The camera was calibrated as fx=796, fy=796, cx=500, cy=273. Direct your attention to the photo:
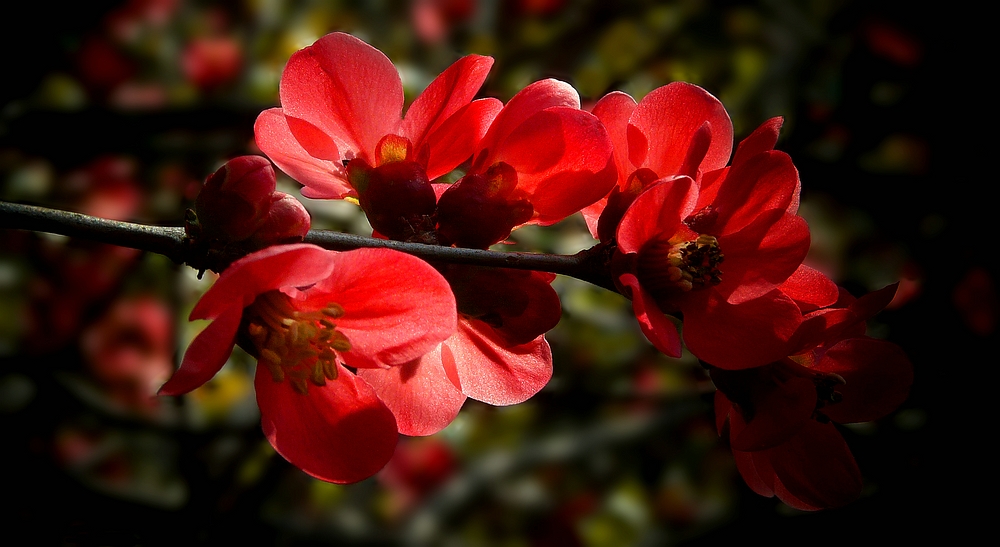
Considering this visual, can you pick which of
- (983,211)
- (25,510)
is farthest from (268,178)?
(983,211)

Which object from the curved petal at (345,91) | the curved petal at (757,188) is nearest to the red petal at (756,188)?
the curved petal at (757,188)

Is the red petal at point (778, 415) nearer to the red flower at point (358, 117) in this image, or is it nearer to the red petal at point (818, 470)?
the red petal at point (818, 470)

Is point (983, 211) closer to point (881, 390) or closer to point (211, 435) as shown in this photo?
point (881, 390)

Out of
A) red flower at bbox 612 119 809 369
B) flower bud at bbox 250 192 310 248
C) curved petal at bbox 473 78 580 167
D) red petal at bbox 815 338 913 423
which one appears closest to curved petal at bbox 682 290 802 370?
red flower at bbox 612 119 809 369

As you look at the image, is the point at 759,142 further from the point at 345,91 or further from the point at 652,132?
the point at 345,91

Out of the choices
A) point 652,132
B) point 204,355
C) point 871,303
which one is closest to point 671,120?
point 652,132

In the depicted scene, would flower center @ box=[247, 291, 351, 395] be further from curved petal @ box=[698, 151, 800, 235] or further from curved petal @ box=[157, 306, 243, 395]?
curved petal @ box=[698, 151, 800, 235]
